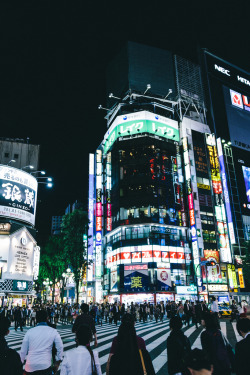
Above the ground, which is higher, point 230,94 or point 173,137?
point 230,94

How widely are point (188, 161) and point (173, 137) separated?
21.5ft

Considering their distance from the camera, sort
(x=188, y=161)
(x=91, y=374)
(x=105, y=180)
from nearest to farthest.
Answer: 1. (x=91, y=374)
2. (x=188, y=161)
3. (x=105, y=180)

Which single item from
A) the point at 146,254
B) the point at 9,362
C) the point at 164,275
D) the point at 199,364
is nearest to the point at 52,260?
the point at 146,254

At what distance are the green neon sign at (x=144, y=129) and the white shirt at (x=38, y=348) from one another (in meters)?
48.7

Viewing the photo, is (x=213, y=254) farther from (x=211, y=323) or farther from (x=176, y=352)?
(x=176, y=352)

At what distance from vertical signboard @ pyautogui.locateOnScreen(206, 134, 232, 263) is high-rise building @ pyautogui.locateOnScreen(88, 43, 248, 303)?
170 mm

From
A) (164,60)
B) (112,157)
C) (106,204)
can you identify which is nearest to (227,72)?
(164,60)

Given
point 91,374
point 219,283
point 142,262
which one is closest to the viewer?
point 91,374

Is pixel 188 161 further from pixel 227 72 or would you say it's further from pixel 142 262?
pixel 227 72

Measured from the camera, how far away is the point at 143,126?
51500 mm

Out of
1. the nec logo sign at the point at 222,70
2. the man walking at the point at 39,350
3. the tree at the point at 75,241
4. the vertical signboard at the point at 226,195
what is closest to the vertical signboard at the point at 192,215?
the vertical signboard at the point at 226,195

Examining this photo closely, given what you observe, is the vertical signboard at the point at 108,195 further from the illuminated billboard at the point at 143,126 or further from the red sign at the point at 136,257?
the red sign at the point at 136,257

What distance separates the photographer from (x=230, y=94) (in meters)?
70.5

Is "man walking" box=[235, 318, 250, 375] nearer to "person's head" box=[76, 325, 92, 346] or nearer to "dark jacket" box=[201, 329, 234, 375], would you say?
"dark jacket" box=[201, 329, 234, 375]
